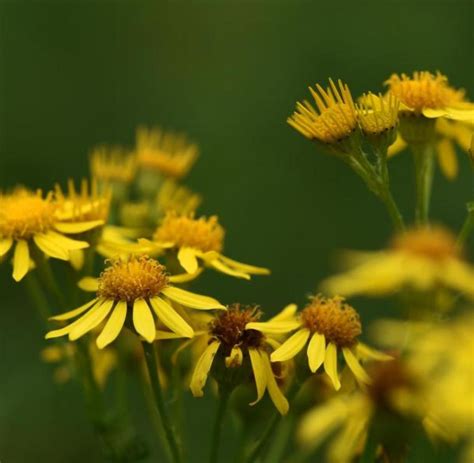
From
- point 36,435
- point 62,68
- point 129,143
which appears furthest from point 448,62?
point 36,435

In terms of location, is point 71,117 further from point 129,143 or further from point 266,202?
point 266,202

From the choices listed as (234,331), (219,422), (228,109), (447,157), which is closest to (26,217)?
(234,331)

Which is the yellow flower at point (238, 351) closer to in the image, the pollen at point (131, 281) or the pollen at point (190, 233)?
the pollen at point (131, 281)

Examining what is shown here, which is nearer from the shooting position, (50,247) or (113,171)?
(50,247)

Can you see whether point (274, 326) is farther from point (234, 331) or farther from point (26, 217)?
point (26, 217)

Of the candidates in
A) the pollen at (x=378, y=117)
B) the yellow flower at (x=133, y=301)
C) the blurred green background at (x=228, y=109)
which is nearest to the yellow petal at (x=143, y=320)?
the yellow flower at (x=133, y=301)

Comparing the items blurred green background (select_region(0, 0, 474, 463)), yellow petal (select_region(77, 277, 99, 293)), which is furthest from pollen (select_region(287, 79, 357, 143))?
blurred green background (select_region(0, 0, 474, 463))

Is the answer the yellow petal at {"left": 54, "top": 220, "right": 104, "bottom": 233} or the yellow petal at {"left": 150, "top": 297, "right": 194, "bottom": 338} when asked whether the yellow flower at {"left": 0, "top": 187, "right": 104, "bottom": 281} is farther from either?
the yellow petal at {"left": 150, "top": 297, "right": 194, "bottom": 338}
